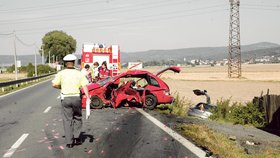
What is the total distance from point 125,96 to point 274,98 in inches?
225

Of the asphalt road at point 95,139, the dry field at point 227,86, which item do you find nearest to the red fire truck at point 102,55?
the dry field at point 227,86

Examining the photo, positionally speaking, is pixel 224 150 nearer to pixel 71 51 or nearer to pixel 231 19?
pixel 231 19

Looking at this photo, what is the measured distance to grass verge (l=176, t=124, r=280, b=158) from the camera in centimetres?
731

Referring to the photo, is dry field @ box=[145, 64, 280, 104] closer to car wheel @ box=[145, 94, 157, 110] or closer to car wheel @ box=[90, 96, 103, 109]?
car wheel @ box=[145, 94, 157, 110]

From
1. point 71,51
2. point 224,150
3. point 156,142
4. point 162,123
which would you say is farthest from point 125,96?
point 71,51

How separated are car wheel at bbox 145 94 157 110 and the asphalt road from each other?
194 cm

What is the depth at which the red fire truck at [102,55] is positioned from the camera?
27.2 meters

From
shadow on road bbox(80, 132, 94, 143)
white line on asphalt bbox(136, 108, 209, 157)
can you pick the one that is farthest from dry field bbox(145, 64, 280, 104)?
shadow on road bbox(80, 132, 94, 143)

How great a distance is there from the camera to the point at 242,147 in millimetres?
8281

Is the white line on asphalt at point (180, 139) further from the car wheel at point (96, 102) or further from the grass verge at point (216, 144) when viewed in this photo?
the car wheel at point (96, 102)

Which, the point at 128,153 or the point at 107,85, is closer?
the point at 128,153

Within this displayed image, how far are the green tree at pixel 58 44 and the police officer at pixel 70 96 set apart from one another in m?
126

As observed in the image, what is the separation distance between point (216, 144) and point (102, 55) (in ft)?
66.4

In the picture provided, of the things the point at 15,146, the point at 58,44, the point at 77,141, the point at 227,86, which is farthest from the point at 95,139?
the point at 58,44
